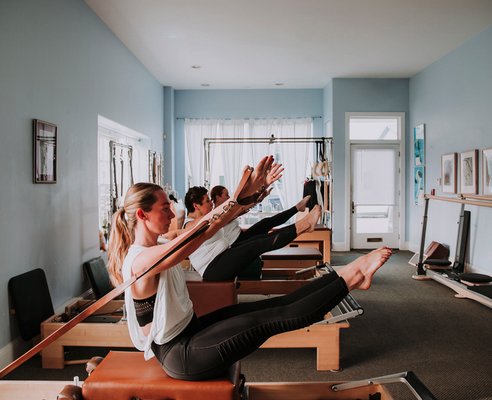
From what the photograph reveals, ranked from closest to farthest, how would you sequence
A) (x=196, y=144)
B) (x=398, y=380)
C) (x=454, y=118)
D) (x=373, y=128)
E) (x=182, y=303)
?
(x=182, y=303) < (x=398, y=380) < (x=454, y=118) < (x=373, y=128) < (x=196, y=144)

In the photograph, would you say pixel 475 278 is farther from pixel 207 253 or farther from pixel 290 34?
pixel 290 34

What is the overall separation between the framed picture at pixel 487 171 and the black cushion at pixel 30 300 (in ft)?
14.4

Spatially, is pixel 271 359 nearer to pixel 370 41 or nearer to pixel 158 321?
pixel 158 321

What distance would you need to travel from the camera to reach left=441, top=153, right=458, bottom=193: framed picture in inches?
224

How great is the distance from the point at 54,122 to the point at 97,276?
4.69 ft

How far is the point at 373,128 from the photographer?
757 centimetres

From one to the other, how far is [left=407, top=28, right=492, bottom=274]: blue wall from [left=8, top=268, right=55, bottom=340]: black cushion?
171 inches

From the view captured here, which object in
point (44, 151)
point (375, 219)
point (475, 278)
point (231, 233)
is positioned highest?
point (44, 151)

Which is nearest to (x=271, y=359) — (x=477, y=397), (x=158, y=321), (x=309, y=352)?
(x=309, y=352)

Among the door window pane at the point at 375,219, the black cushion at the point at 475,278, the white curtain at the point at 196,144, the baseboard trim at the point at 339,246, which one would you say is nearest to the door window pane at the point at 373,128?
the door window pane at the point at 375,219

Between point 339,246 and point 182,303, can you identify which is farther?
point 339,246

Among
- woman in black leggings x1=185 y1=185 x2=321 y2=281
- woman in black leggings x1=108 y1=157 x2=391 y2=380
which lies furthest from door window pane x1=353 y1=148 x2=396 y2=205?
woman in black leggings x1=108 y1=157 x2=391 y2=380

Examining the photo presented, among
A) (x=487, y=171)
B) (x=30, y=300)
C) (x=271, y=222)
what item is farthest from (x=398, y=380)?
(x=487, y=171)

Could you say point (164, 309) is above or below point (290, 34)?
below
